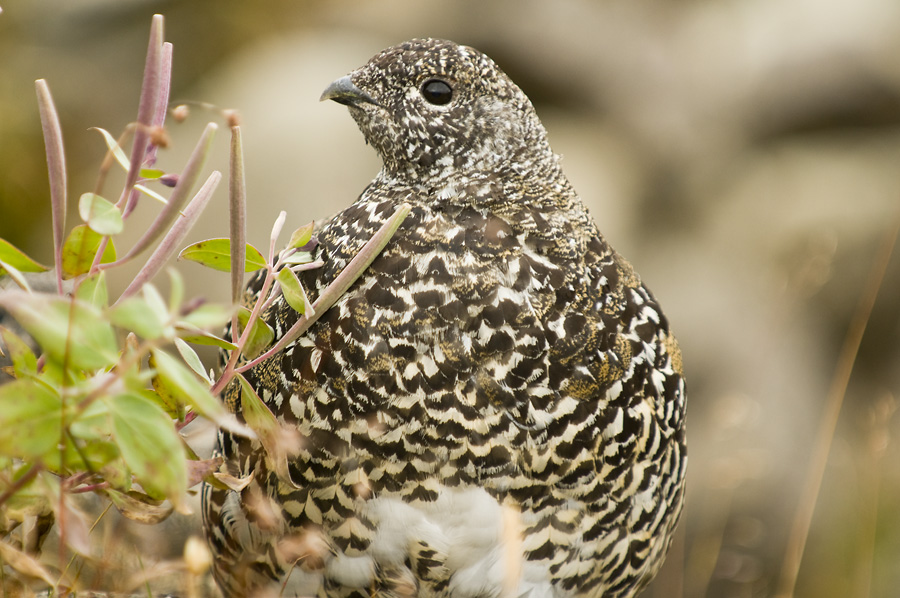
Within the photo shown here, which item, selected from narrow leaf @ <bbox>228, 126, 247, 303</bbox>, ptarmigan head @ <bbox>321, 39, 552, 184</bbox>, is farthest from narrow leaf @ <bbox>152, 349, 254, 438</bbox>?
ptarmigan head @ <bbox>321, 39, 552, 184</bbox>

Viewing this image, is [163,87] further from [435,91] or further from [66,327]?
[435,91]

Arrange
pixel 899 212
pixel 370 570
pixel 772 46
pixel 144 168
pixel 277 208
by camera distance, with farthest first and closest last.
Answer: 1. pixel 772 46
2. pixel 277 208
3. pixel 899 212
4. pixel 370 570
5. pixel 144 168

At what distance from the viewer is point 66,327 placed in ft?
4.36

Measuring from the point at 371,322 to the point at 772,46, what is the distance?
5077 millimetres

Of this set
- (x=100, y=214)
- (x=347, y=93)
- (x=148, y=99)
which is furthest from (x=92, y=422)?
(x=347, y=93)

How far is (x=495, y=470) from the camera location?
7.29 ft

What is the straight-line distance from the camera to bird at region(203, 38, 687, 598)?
2188mm

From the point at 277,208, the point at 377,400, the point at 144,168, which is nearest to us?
the point at 144,168

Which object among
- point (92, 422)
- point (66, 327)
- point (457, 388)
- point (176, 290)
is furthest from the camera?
point (457, 388)

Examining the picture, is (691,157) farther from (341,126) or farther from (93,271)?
(93,271)

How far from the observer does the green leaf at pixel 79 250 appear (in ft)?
5.57

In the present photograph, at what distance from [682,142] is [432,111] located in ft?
14.1

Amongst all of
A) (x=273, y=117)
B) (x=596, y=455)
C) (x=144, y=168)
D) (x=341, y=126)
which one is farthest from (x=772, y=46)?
(x=144, y=168)

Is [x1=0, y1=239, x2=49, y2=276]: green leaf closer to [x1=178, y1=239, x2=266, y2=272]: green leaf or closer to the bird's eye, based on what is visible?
[x1=178, y1=239, x2=266, y2=272]: green leaf
